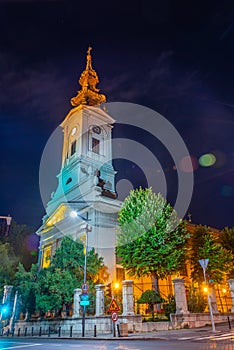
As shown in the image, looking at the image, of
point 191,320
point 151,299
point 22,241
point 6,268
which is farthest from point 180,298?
point 22,241

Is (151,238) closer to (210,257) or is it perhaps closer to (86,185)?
(210,257)

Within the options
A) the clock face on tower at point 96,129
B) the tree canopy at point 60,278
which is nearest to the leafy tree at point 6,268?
the tree canopy at point 60,278

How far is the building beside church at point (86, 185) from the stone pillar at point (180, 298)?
41.1 ft

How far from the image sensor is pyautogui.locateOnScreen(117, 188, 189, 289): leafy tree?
2384cm

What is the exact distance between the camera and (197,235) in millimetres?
33750

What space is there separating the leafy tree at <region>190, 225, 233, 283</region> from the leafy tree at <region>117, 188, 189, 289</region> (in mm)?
6258

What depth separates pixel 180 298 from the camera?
19594 millimetres

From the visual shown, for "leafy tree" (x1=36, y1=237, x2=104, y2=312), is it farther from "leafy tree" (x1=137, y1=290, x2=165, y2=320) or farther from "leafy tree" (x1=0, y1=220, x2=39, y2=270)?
"leafy tree" (x1=0, y1=220, x2=39, y2=270)

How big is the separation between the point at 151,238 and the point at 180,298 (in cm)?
566

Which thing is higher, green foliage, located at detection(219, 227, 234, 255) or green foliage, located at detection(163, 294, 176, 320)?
green foliage, located at detection(219, 227, 234, 255)

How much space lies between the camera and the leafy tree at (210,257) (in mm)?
30156

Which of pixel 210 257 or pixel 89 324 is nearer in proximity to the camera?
pixel 89 324

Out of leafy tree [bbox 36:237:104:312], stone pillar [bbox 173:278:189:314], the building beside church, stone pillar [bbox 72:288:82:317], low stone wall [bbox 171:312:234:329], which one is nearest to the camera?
low stone wall [bbox 171:312:234:329]

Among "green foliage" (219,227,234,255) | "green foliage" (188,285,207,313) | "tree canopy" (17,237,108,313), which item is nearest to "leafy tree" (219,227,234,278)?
"green foliage" (219,227,234,255)
